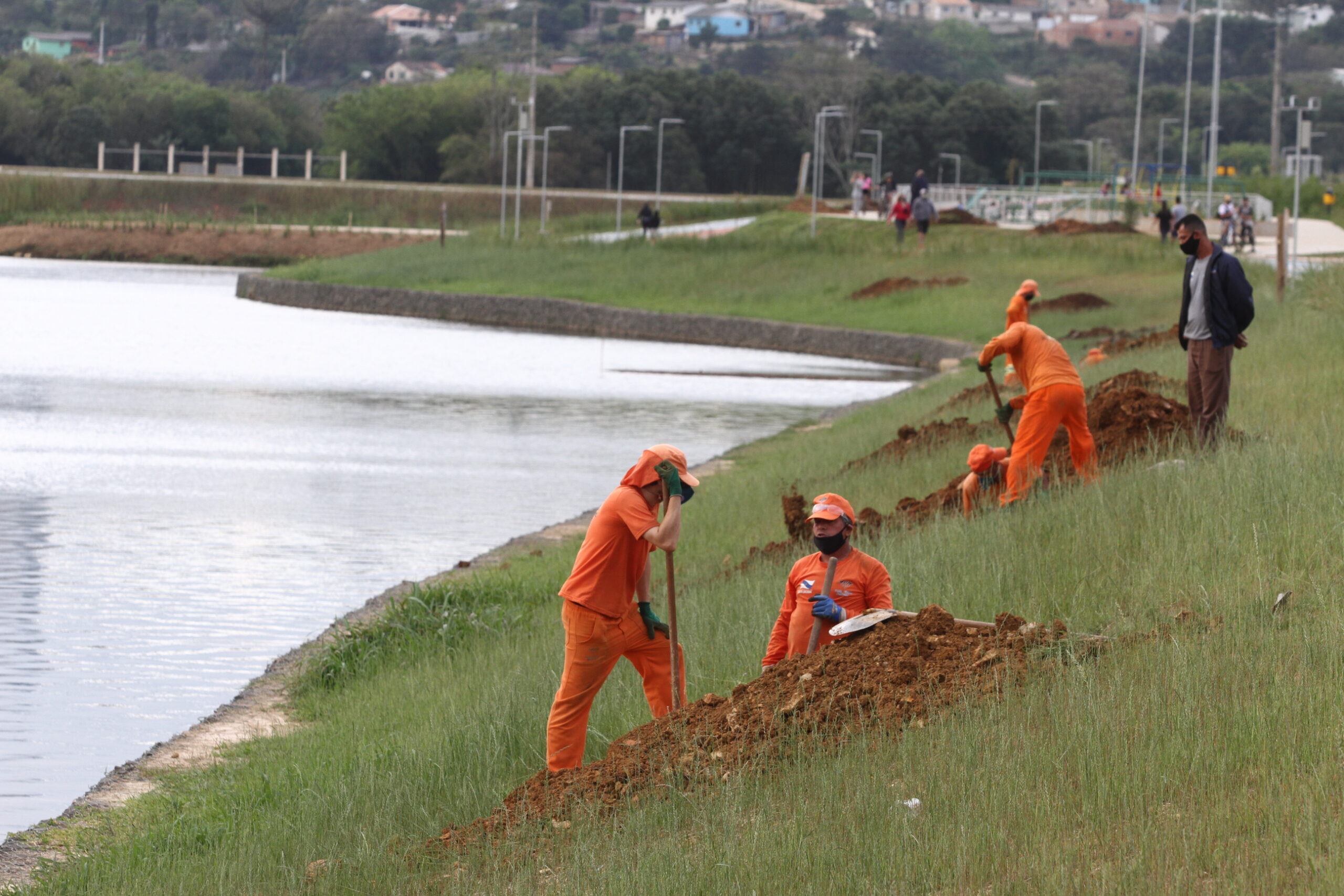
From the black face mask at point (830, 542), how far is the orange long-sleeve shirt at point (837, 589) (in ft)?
0.32

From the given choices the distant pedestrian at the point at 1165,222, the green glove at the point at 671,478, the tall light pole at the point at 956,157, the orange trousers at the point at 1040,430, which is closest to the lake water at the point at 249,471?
the green glove at the point at 671,478

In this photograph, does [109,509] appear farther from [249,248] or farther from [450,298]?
[249,248]

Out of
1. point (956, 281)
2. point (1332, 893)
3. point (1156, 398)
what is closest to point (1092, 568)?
point (1332, 893)

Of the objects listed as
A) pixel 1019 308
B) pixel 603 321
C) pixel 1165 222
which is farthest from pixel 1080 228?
pixel 1019 308

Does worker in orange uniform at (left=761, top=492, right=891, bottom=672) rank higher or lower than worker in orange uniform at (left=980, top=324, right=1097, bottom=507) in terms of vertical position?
lower

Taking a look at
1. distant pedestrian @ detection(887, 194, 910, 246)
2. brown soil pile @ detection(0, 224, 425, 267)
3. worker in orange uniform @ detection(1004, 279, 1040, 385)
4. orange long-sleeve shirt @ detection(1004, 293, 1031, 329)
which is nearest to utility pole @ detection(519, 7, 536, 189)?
brown soil pile @ detection(0, 224, 425, 267)

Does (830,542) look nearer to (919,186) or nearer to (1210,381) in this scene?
(1210,381)

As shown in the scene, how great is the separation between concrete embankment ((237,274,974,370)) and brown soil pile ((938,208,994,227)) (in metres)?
16.0

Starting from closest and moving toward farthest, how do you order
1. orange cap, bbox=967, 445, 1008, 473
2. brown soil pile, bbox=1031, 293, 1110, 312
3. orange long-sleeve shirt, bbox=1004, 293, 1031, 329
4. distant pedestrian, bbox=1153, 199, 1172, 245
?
orange cap, bbox=967, 445, 1008, 473, orange long-sleeve shirt, bbox=1004, 293, 1031, 329, brown soil pile, bbox=1031, 293, 1110, 312, distant pedestrian, bbox=1153, 199, 1172, 245

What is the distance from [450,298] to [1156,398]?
1556 inches

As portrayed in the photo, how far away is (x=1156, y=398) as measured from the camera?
14.7 m

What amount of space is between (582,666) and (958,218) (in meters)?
54.5

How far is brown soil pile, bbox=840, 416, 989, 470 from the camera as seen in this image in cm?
1770

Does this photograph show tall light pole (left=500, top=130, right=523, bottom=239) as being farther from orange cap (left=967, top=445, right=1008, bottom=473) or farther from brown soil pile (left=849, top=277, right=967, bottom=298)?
orange cap (left=967, top=445, right=1008, bottom=473)
